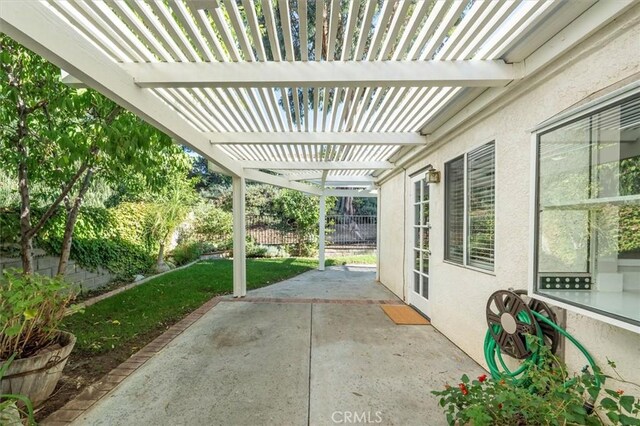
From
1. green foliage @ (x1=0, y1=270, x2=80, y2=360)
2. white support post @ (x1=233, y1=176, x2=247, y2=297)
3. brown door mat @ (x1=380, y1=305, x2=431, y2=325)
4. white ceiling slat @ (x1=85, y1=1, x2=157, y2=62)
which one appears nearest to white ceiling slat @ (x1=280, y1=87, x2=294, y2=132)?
white ceiling slat @ (x1=85, y1=1, x2=157, y2=62)

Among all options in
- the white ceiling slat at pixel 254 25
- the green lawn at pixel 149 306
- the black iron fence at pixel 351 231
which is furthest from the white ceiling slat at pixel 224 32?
the black iron fence at pixel 351 231

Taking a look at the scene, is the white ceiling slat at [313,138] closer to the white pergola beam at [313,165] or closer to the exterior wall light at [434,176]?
the exterior wall light at [434,176]

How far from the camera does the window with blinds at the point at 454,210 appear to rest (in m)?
3.86

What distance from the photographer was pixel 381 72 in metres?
2.50

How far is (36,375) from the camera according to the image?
236 centimetres

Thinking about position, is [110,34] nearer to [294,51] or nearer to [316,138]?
[294,51]

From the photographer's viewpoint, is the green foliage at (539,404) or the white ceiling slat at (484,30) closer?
the green foliage at (539,404)

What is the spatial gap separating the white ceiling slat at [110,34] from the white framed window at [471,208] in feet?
11.7

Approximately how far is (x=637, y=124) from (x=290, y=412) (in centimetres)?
307

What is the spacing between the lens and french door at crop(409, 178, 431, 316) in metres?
4.94

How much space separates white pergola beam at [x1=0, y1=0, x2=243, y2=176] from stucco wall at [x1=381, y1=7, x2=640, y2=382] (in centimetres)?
335

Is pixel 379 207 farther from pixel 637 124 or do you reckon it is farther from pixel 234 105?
pixel 637 124

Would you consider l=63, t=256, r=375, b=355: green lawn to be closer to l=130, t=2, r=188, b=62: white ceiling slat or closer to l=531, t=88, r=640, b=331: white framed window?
l=130, t=2, r=188, b=62: white ceiling slat

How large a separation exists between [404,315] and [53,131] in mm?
5438
